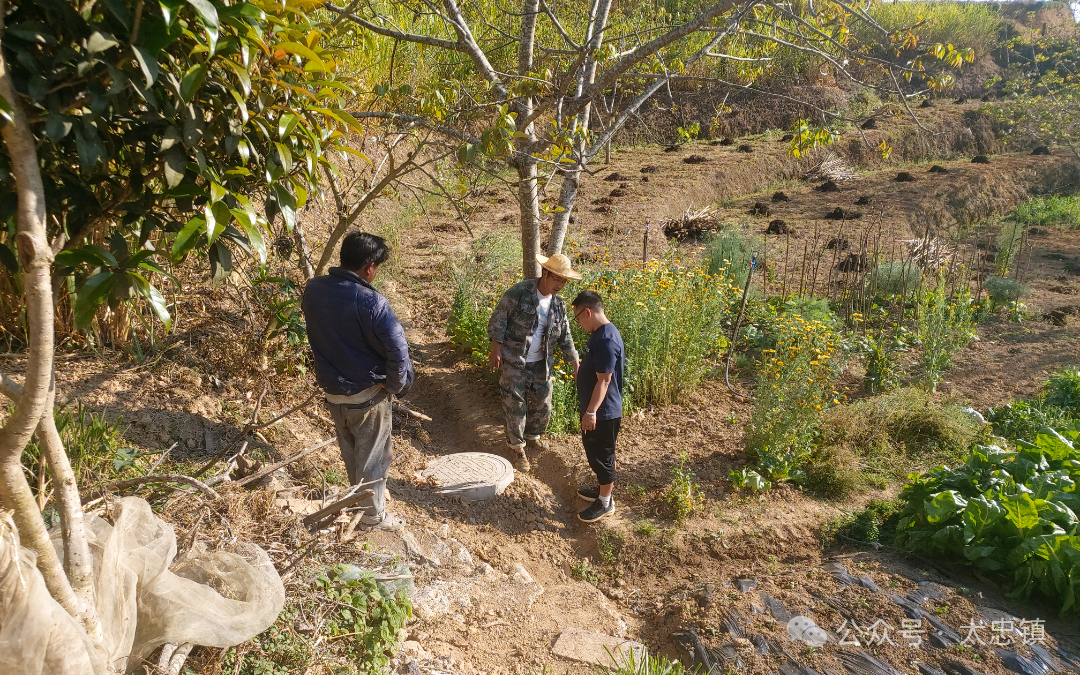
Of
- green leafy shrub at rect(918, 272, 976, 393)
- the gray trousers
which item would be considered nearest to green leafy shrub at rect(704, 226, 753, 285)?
green leafy shrub at rect(918, 272, 976, 393)

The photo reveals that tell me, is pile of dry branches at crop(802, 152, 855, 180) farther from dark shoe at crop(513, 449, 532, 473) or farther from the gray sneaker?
the gray sneaker

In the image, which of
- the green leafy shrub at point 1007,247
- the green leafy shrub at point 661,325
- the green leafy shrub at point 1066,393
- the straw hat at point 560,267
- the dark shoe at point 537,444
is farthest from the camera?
the green leafy shrub at point 1007,247

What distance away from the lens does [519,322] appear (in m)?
4.82

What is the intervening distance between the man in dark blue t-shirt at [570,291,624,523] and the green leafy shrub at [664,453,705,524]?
0.41 meters

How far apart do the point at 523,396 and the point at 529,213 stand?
1.37m

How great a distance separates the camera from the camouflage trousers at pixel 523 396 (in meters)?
4.96

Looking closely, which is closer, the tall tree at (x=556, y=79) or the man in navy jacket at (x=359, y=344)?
the man in navy jacket at (x=359, y=344)

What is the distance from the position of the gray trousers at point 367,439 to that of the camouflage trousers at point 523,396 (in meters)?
1.29

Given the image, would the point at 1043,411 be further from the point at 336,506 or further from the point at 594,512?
the point at 336,506

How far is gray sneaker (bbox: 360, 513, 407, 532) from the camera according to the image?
12.4 ft

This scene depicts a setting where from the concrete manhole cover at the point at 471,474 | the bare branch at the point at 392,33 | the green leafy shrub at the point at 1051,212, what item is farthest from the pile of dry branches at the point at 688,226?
the green leafy shrub at the point at 1051,212

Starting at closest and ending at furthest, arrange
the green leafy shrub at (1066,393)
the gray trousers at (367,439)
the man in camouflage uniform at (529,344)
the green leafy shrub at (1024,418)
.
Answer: the gray trousers at (367,439) → the man in camouflage uniform at (529,344) → the green leafy shrub at (1024,418) → the green leafy shrub at (1066,393)

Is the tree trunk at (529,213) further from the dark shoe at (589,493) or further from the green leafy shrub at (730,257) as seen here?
the green leafy shrub at (730,257)

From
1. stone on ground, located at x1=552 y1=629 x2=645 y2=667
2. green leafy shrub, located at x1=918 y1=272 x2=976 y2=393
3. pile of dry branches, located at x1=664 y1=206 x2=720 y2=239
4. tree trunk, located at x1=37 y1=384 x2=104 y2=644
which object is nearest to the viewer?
tree trunk, located at x1=37 y1=384 x2=104 y2=644
